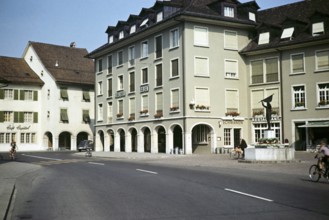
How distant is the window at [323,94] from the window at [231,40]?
897cm

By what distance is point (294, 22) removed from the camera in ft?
133

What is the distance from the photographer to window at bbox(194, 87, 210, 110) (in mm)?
40031

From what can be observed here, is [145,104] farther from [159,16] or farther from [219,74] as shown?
[159,16]

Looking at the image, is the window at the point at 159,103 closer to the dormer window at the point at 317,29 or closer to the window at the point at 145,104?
the window at the point at 145,104

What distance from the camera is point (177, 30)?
4094 centimetres

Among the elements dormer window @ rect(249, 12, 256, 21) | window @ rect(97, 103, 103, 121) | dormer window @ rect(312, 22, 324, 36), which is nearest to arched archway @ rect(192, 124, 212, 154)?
dormer window @ rect(249, 12, 256, 21)

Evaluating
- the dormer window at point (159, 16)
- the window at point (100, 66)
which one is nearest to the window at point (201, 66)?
the dormer window at point (159, 16)

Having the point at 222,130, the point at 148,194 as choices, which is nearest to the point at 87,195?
the point at 148,194

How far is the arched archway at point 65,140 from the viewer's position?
67.8 m

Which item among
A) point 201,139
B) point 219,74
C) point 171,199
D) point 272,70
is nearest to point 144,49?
point 219,74

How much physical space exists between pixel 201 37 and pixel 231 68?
4314mm

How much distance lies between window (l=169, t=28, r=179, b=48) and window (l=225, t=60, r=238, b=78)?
5.14 m

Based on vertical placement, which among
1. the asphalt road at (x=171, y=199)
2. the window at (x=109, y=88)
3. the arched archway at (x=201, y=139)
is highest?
the window at (x=109, y=88)

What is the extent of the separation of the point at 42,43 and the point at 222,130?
41.2 metres
